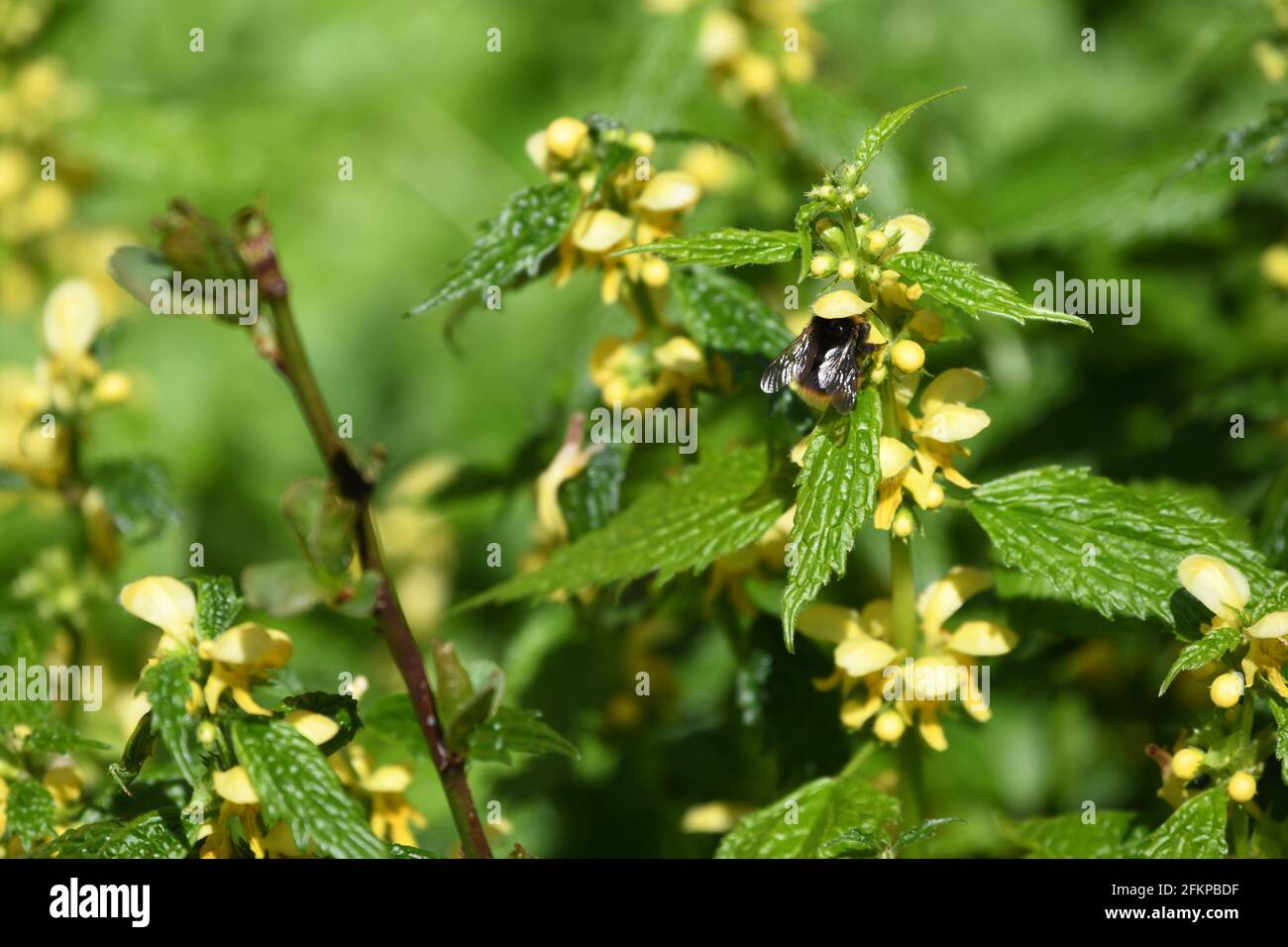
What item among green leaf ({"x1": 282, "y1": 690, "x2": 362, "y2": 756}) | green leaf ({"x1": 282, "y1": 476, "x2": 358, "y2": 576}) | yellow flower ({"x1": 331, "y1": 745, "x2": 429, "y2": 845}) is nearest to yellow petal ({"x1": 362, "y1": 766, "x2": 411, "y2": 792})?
yellow flower ({"x1": 331, "y1": 745, "x2": 429, "y2": 845})

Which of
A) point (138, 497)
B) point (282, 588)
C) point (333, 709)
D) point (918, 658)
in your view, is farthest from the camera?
point (138, 497)

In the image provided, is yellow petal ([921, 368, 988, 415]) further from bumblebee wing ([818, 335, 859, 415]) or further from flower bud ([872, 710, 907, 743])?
flower bud ([872, 710, 907, 743])

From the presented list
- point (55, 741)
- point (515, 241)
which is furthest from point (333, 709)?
point (515, 241)

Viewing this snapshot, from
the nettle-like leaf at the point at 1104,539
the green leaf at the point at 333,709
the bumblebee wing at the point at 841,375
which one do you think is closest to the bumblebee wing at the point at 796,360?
the bumblebee wing at the point at 841,375

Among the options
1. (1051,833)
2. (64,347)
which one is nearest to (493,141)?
(64,347)

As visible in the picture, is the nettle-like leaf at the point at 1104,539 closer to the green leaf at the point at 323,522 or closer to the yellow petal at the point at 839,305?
the yellow petal at the point at 839,305

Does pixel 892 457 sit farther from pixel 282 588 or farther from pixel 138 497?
pixel 138 497

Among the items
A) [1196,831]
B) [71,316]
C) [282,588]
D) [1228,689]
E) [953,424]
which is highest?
[71,316]
